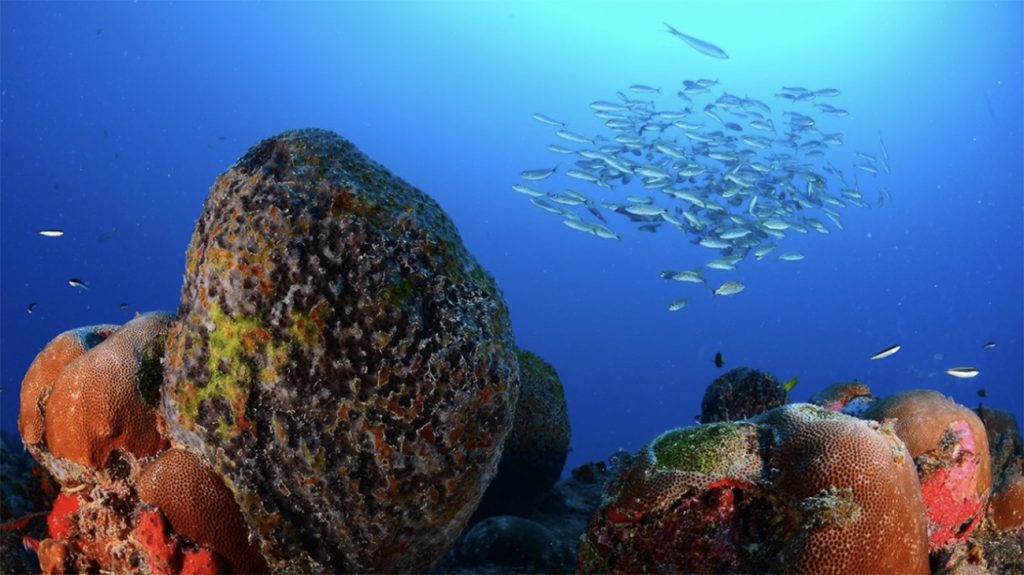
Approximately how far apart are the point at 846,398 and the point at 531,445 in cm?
342

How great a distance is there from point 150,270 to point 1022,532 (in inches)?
4446

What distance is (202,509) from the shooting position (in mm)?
3312

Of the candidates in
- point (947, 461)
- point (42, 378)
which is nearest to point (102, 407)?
point (42, 378)

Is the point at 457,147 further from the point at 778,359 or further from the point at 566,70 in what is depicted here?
the point at 778,359

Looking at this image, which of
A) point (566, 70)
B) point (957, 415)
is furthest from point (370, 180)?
point (566, 70)

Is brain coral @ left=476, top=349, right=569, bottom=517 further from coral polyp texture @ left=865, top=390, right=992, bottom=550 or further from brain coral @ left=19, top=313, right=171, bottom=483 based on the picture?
brain coral @ left=19, top=313, right=171, bottom=483

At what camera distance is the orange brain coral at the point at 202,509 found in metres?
3.31

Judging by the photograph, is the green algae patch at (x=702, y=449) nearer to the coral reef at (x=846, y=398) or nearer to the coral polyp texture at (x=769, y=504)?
the coral polyp texture at (x=769, y=504)

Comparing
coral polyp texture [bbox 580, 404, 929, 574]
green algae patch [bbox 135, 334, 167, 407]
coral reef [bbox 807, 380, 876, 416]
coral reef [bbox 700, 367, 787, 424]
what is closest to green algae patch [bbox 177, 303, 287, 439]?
green algae patch [bbox 135, 334, 167, 407]

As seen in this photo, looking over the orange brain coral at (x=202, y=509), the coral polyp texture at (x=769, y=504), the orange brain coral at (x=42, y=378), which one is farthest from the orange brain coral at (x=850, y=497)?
the orange brain coral at (x=42, y=378)

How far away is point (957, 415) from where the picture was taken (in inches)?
166

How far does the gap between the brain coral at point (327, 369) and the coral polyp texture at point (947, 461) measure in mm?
2841

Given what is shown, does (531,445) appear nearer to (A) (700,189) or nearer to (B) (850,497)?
(B) (850,497)

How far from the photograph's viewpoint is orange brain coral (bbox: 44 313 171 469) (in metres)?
3.73
